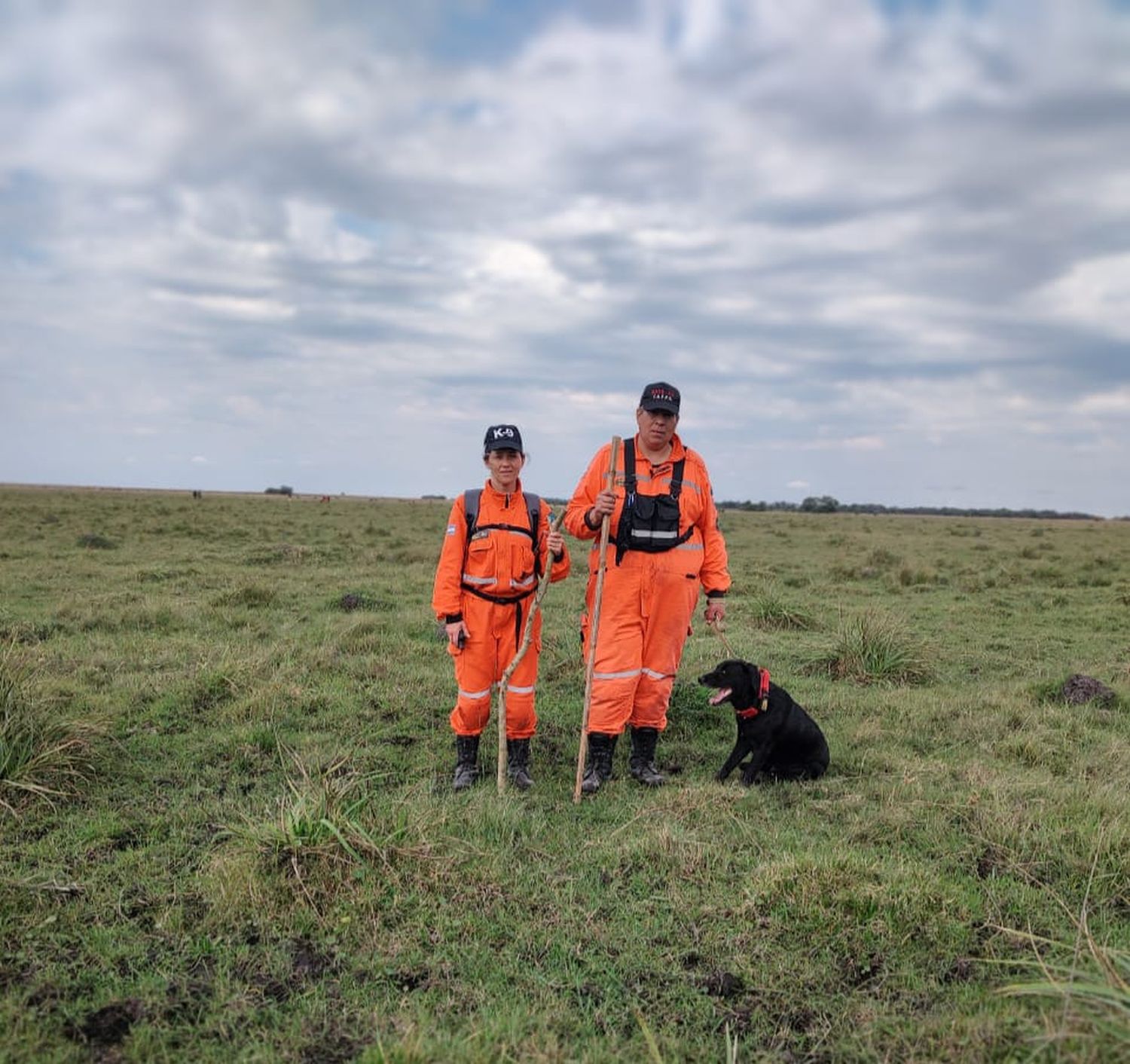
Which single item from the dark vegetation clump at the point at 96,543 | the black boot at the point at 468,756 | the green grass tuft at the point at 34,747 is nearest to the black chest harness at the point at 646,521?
the black boot at the point at 468,756

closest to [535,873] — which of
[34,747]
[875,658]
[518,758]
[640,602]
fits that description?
[518,758]

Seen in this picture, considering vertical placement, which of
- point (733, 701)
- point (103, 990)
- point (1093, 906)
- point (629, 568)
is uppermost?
point (629, 568)

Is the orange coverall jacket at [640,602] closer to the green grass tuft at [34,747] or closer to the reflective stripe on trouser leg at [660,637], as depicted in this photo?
the reflective stripe on trouser leg at [660,637]

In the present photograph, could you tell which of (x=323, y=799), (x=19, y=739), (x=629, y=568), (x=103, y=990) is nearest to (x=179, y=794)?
(x=19, y=739)

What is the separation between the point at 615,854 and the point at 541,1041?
1375 mm

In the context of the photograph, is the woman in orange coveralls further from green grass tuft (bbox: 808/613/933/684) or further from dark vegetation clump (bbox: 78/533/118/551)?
dark vegetation clump (bbox: 78/533/118/551)

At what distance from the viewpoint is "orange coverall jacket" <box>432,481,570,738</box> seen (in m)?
5.19

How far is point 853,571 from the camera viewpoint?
54.9 feet

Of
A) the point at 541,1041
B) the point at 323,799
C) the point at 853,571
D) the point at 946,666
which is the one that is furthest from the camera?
the point at 853,571

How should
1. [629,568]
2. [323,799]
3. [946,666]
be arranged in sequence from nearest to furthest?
[323,799] → [629,568] → [946,666]

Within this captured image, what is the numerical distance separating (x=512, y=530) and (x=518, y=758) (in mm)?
1489

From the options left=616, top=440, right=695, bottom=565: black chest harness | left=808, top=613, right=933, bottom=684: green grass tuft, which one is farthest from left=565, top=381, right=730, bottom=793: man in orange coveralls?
left=808, top=613, right=933, bottom=684: green grass tuft

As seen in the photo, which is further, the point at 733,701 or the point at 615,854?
the point at 733,701

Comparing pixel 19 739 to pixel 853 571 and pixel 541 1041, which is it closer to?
pixel 541 1041
